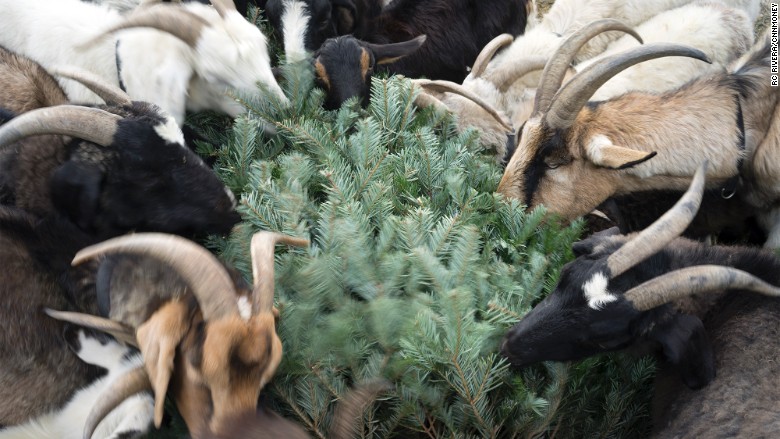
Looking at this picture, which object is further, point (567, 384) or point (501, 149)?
point (501, 149)

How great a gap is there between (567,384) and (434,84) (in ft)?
7.91

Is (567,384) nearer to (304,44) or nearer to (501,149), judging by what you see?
(501,149)

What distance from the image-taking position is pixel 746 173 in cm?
424

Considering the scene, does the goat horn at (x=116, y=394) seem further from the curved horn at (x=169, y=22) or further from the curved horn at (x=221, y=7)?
the curved horn at (x=221, y=7)

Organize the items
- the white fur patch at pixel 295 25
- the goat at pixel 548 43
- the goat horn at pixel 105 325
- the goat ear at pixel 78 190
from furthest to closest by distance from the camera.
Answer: the goat at pixel 548 43 < the white fur patch at pixel 295 25 < the goat ear at pixel 78 190 < the goat horn at pixel 105 325

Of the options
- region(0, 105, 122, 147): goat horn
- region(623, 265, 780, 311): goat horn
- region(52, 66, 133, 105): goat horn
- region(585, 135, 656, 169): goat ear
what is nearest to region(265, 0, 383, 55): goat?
region(52, 66, 133, 105): goat horn

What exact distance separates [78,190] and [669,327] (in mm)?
2673

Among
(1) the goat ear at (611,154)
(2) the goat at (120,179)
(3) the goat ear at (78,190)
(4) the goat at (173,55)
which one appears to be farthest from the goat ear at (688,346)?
(3) the goat ear at (78,190)

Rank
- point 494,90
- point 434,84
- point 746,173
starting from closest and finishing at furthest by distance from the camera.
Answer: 1. point 746,173
2. point 434,84
3. point 494,90

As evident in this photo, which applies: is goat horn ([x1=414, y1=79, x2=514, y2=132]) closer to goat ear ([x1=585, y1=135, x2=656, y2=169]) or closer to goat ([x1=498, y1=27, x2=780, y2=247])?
goat ([x1=498, y1=27, x2=780, y2=247])

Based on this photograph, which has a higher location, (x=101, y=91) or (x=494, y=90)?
(x=101, y=91)

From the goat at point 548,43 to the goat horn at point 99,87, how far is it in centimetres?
253

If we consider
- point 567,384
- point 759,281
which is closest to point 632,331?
point 567,384

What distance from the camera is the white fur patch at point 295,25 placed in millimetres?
5311
